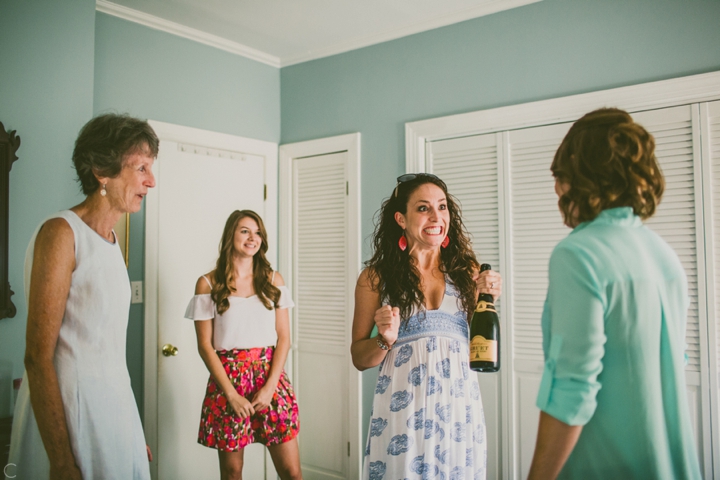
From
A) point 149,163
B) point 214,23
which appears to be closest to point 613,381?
point 149,163

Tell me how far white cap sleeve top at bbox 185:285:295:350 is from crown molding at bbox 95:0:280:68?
5.12 feet

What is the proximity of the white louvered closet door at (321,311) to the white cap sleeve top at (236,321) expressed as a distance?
0.75 m

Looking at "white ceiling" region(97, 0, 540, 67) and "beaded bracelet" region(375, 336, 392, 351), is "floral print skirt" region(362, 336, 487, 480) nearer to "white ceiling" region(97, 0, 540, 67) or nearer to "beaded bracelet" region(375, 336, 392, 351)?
"beaded bracelet" region(375, 336, 392, 351)

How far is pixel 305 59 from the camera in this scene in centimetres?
355

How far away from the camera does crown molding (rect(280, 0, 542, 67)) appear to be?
2.74 metres

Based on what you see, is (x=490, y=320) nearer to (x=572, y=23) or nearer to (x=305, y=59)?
(x=572, y=23)

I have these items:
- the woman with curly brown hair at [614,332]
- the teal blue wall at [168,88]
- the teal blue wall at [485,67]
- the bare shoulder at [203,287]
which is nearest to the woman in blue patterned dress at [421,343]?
the woman with curly brown hair at [614,332]

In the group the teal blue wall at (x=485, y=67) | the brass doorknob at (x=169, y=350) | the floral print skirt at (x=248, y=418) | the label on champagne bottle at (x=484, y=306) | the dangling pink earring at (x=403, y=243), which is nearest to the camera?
the label on champagne bottle at (x=484, y=306)

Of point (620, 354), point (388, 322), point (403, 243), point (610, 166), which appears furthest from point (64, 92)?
point (620, 354)

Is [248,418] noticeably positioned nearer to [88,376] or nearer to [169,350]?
[169,350]

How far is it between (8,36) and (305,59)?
1.82m

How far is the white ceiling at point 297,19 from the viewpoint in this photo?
2.77 m

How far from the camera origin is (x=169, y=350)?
2.89m

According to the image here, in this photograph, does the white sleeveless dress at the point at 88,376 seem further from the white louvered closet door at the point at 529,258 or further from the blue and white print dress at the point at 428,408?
the white louvered closet door at the point at 529,258
